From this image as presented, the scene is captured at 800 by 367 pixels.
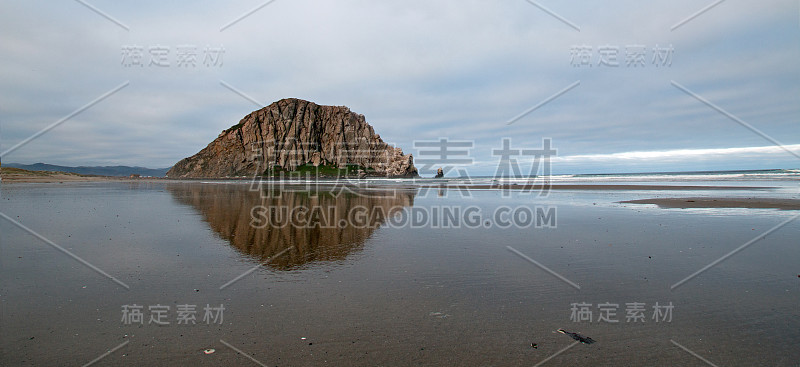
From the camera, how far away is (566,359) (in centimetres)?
391

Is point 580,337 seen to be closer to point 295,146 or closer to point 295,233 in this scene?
point 295,233

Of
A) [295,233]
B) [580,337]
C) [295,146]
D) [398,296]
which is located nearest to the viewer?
[580,337]

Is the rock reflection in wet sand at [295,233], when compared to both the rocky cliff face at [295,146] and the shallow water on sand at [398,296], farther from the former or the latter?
the rocky cliff face at [295,146]

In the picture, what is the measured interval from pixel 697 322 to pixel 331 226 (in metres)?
10.3

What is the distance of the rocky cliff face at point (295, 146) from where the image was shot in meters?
136

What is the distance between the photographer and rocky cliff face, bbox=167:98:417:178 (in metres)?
136

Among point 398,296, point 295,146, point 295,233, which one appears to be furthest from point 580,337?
point 295,146

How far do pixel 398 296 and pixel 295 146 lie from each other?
145 m

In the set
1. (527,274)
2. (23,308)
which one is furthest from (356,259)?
(23,308)

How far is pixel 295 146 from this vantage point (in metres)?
144

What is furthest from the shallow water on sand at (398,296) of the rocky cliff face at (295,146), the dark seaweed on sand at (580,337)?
the rocky cliff face at (295,146)

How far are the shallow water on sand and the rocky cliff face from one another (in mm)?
123445

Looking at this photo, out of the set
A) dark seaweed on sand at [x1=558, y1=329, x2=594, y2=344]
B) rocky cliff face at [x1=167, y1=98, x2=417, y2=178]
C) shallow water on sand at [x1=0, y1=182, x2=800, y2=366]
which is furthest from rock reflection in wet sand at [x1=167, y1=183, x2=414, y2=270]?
rocky cliff face at [x1=167, y1=98, x2=417, y2=178]

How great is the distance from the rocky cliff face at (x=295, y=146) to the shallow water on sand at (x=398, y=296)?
405 feet
